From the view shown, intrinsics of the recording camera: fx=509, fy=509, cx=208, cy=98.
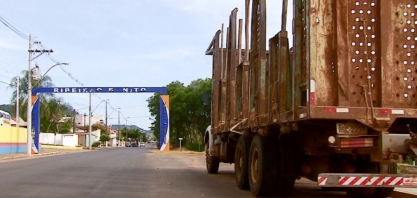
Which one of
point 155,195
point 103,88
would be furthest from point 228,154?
point 103,88

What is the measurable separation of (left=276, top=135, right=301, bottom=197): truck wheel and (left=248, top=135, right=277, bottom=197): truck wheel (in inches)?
4.7

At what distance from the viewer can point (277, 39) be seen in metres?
9.44

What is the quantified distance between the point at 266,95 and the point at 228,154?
A: 5028mm

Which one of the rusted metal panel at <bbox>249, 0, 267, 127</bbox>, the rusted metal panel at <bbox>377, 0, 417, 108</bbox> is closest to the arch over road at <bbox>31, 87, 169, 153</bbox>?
the rusted metal panel at <bbox>249, 0, 267, 127</bbox>

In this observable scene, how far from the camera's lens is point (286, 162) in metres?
9.64

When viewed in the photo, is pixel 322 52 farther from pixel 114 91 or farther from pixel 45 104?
pixel 45 104

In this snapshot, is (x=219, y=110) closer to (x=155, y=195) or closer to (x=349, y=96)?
(x=155, y=195)

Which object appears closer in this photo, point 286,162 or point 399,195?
point 286,162

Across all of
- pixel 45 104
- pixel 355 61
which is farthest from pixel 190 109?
pixel 355 61

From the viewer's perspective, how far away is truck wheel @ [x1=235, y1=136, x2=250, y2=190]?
11445 mm

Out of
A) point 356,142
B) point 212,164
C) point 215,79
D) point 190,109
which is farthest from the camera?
point 190,109

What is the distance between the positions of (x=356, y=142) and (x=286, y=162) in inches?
90.6

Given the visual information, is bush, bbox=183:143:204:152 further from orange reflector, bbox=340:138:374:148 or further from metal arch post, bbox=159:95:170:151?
orange reflector, bbox=340:138:374:148

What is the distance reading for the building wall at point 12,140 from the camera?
40156 mm
